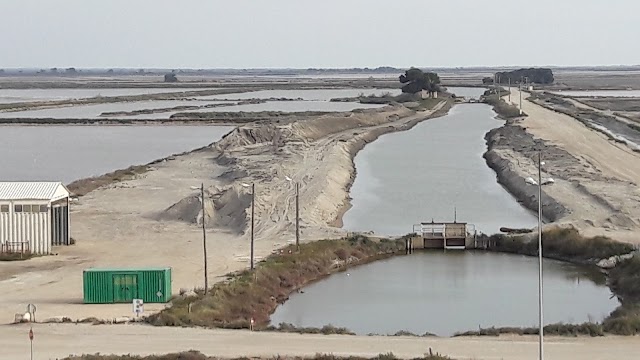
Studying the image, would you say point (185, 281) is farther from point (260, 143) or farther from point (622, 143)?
point (622, 143)

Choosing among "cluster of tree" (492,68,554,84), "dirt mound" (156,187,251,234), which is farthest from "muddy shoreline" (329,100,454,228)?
"cluster of tree" (492,68,554,84)

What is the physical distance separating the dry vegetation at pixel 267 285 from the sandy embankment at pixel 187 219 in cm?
117

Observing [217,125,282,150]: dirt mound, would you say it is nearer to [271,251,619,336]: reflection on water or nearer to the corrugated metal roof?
the corrugated metal roof

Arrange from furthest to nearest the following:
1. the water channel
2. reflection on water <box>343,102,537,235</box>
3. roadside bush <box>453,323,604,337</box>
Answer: reflection on water <box>343,102,537,235</box>, the water channel, roadside bush <box>453,323,604,337</box>

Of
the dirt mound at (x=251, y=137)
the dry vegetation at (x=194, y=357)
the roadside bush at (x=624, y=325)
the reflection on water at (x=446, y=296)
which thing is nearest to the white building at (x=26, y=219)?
the reflection on water at (x=446, y=296)

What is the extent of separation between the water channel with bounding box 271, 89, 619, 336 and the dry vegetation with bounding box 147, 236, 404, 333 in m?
0.48

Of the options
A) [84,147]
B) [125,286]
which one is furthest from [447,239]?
A: [84,147]

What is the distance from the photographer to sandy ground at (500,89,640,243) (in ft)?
125

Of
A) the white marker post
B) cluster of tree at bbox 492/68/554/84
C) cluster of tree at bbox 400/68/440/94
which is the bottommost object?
the white marker post

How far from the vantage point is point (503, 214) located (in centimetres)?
4372

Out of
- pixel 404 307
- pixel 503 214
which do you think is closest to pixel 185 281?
pixel 404 307

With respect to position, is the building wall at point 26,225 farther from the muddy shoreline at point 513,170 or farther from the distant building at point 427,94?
the distant building at point 427,94

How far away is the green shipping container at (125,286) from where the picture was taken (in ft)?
84.7

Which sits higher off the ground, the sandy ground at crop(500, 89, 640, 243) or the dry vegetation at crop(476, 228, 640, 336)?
the sandy ground at crop(500, 89, 640, 243)
